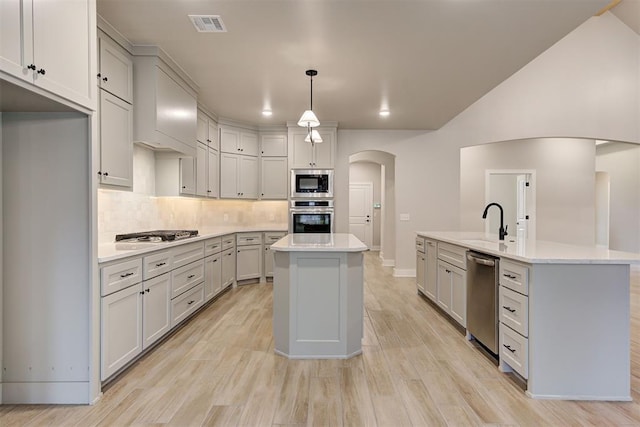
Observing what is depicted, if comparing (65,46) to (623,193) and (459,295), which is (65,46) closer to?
(459,295)

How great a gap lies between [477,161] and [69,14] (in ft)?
25.6

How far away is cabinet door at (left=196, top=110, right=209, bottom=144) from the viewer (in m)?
4.71

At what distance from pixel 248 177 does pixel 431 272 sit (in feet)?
10.4

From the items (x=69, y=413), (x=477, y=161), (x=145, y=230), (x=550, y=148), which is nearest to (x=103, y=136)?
(x=145, y=230)

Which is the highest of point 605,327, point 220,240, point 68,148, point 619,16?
point 619,16

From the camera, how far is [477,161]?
8.02 m

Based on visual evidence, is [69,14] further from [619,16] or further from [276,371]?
[619,16]

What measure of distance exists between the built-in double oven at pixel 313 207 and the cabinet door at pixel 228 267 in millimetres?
983

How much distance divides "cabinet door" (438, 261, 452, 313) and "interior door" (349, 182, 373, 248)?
655cm

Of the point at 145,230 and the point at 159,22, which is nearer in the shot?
the point at 159,22

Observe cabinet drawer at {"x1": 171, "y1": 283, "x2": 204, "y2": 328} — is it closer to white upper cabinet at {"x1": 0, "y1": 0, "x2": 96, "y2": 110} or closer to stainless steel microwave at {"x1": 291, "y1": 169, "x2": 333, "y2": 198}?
white upper cabinet at {"x1": 0, "y1": 0, "x2": 96, "y2": 110}

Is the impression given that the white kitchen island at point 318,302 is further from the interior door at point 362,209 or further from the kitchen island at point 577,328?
the interior door at point 362,209

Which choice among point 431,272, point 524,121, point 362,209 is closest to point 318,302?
point 431,272

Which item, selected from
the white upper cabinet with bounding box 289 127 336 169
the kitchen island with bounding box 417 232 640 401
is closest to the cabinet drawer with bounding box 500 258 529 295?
the kitchen island with bounding box 417 232 640 401
